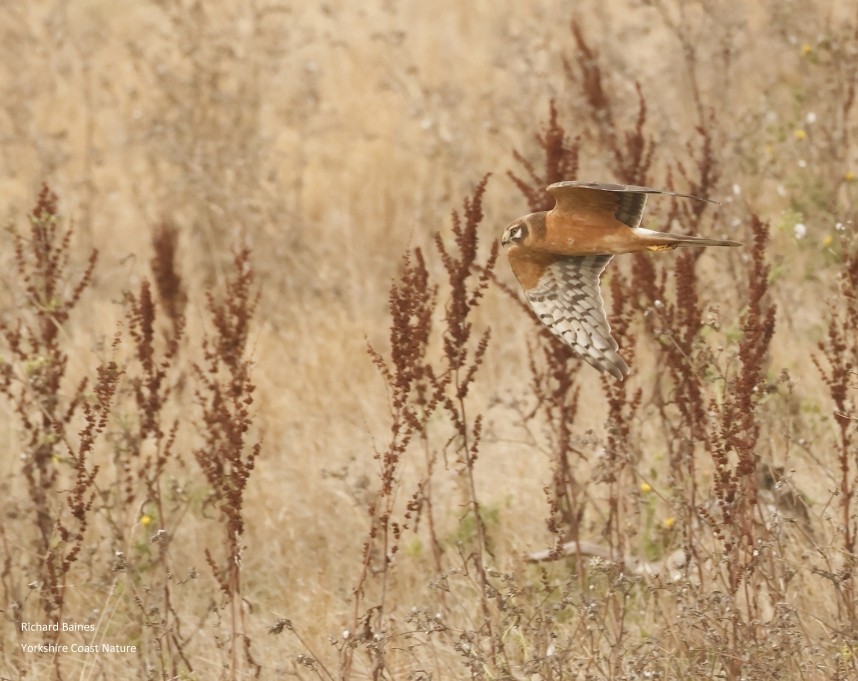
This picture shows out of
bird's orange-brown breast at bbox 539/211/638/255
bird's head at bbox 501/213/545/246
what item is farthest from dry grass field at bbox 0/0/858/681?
bird's orange-brown breast at bbox 539/211/638/255

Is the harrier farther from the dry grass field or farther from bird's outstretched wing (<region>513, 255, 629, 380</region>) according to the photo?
the dry grass field

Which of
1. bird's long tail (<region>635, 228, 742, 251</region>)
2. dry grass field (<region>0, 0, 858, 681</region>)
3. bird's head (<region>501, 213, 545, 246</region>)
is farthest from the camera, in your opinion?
bird's head (<region>501, 213, 545, 246</region>)

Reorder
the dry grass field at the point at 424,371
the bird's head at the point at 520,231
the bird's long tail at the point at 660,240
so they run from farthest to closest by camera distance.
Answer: the bird's head at the point at 520,231
the dry grass field at the point at 424,371
the bird's long tail at the point at 660,240

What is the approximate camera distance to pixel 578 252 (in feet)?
12.2

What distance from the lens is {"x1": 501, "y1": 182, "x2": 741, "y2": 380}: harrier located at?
3664 millimetres

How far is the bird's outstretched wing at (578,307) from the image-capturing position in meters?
3.62

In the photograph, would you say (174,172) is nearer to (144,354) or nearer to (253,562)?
(253,562)

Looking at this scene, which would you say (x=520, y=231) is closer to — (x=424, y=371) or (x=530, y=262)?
(x=530, y=262)

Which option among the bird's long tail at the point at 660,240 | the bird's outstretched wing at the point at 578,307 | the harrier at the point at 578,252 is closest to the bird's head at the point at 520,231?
the harrier at the point at 578,252

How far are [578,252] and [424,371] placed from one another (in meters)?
0.63

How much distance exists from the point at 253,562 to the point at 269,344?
1.97 m

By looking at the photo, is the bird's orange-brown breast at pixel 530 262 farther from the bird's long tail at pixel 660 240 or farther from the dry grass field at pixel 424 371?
the bird's long tail at pixel 660 240

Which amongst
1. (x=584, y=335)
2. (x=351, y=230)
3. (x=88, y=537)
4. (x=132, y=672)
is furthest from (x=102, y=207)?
(x=584, y=335)

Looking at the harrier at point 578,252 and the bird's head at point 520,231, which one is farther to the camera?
the bird's head at point 520,231
